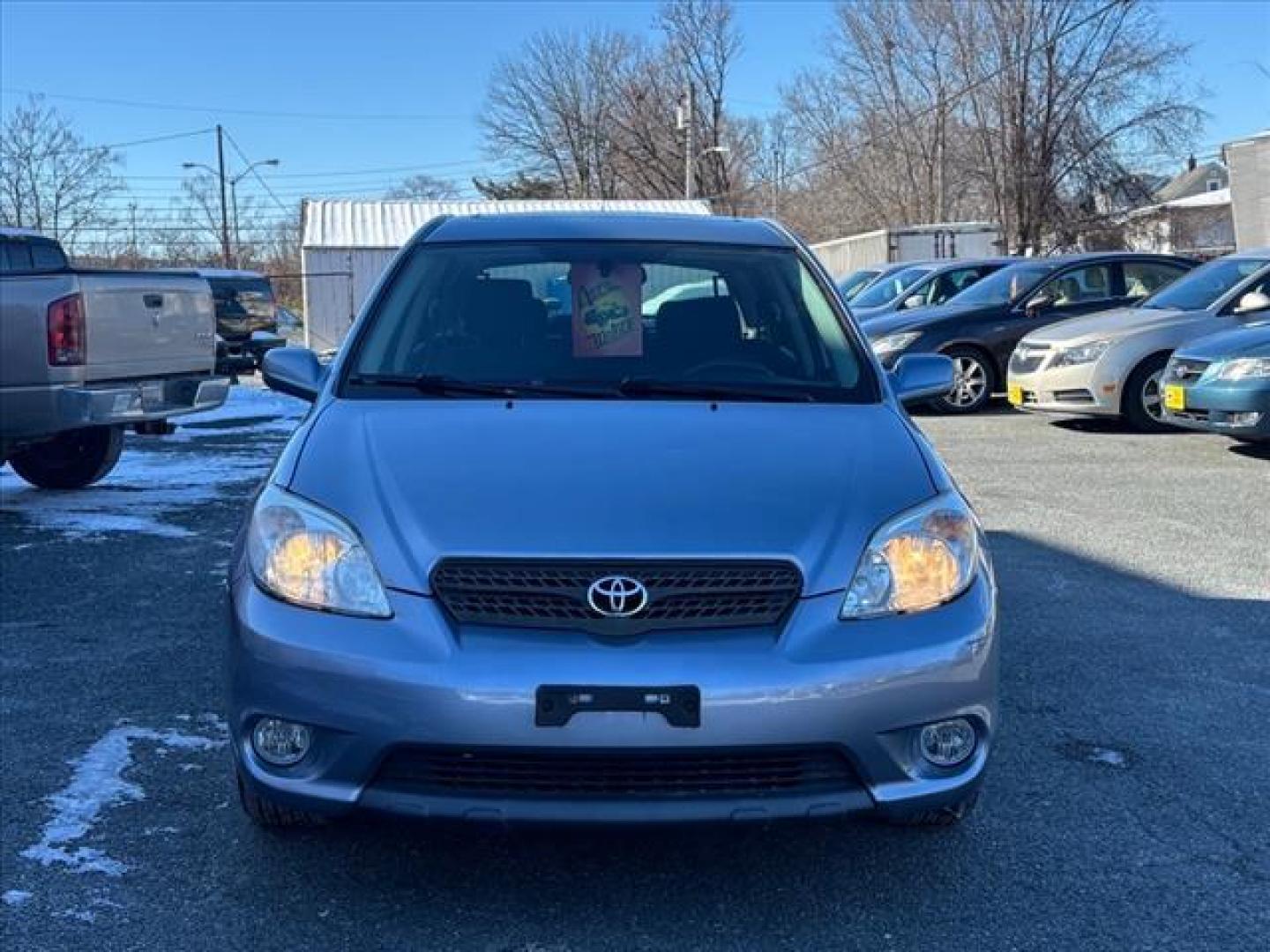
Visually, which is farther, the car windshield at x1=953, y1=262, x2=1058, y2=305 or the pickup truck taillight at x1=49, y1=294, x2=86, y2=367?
the car windshield at x1=953, y1=262, x2=1058, y2=305

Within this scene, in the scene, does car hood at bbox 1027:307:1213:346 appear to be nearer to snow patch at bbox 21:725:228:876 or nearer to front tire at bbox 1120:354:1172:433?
front tire at bbox 1120:354:1172:433

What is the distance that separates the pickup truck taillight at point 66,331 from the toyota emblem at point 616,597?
5.77m

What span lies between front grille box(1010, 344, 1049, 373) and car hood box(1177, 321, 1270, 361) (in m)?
1.78

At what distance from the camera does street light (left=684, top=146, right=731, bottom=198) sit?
43.2m

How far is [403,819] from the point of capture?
267cm

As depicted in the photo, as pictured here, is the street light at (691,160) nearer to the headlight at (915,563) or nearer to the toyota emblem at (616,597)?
the headlight at (915,563)

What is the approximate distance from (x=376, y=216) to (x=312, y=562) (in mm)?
35833

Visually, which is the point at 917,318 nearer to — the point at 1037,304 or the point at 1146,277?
the point at 1037,304

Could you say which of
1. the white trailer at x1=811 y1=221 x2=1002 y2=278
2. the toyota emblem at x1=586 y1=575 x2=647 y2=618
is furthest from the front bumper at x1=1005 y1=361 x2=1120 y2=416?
the white trailer at x1=811 y1=221 x2=1002 y2=278

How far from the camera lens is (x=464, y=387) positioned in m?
3.62

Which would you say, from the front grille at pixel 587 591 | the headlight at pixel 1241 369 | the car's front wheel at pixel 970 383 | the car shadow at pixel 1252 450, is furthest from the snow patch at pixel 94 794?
the car's front wheel at pixel 970 383

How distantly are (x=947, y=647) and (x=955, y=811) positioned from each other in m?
0.52

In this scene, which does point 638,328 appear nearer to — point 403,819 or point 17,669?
point 403,819

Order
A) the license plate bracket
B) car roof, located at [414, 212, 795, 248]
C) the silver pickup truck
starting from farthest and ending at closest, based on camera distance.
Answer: the silver pickup truck, car roof, located at [414, 212, 795, 248], the license plate bracket
